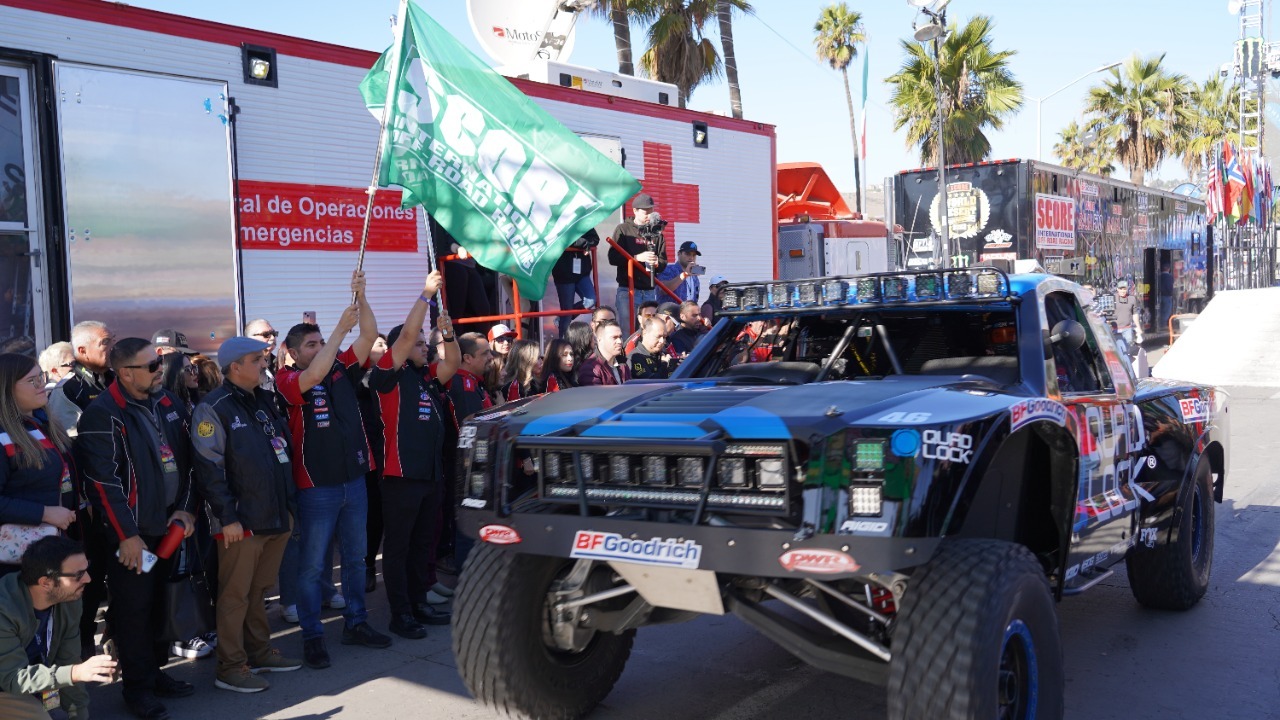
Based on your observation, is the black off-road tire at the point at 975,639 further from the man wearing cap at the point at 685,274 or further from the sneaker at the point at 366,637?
the man wearing cap at the point at 685,274

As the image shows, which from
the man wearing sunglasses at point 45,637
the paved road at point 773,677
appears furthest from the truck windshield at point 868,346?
the man wearing sunglasses at point 45,637

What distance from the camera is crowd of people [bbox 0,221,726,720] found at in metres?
4.35

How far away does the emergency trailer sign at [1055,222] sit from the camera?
20.5 meters

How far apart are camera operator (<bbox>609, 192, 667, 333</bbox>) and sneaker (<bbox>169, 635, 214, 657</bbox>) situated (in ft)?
19.7

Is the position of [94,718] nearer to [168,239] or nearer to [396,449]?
[396,449]

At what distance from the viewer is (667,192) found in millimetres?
11922

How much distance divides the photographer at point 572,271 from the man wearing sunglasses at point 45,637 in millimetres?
6259

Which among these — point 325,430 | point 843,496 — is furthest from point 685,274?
point 843,496

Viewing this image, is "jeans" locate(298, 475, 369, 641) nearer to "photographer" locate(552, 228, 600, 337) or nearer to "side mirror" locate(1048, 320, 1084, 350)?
"side mirror" locate(1048, 320, 1084, 350)

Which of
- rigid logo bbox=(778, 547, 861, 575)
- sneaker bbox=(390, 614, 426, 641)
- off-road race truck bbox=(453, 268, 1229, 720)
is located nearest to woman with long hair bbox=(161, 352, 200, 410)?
sneaker bbox=(390, 614, 426, 641)

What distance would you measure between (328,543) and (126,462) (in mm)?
1198

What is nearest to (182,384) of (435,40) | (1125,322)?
(435,40)

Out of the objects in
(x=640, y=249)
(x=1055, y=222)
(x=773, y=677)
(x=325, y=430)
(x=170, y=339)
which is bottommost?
(x=773, y=677)

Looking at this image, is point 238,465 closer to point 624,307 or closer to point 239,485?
point 239,485
